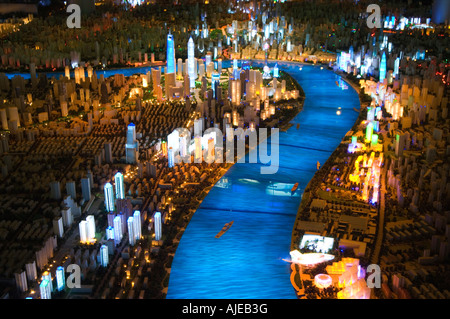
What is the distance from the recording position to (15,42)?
26.4m

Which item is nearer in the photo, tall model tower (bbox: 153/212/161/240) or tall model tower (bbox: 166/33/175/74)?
tall model tower (bbox: 153/212/161/240)

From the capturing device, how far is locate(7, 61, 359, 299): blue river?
8.59 m

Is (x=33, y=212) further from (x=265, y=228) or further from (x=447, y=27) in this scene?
(x=447, y=27)

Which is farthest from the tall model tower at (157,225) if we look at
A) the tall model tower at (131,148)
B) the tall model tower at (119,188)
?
the tall model tower at (131,148)

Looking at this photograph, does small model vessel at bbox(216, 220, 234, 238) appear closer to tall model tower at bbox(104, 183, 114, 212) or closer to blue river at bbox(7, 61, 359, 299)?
blue river at bbox(7, 61, 359, 299)

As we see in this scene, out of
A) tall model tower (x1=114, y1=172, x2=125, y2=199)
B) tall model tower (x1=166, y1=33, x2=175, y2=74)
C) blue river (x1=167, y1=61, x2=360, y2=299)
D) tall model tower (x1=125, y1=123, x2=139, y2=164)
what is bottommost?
blue river (x1=167, y1=61, x2=360, y2=299)

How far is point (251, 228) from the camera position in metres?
10.3

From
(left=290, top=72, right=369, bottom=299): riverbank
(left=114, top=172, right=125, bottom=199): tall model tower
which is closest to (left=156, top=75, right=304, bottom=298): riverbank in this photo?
(left=114, top=172, right=125, bottom=199): tall model tower

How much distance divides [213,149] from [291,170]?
1.92 m

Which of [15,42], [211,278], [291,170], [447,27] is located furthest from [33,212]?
[447,27]

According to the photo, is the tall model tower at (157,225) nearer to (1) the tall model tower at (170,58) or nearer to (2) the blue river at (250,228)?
(2) the blue river at (250,228)

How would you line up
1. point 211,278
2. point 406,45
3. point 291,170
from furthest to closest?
1. point 406,45
2. point 291,170
3. point 211,278

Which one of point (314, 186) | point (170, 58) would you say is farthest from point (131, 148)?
point (170, 58)

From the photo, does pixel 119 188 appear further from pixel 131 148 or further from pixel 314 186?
pixel 314 186
